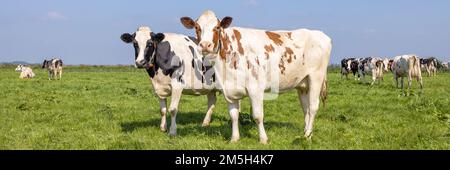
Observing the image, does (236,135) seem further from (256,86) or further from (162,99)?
(162,99)

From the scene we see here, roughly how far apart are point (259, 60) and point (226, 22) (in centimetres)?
90

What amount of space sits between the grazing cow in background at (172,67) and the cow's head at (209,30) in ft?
6.03

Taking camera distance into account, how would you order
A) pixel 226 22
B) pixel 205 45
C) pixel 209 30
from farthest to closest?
pixel 226 22 < pixel 209 30 < pixel 205 45

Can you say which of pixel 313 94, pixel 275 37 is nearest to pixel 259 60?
pixel 275 37

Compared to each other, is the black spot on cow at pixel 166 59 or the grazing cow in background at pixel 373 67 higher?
the black spot on cow at pixel 166 59

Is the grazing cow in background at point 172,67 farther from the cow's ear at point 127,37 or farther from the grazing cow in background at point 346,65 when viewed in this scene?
the grazing cow in background at point 346,65

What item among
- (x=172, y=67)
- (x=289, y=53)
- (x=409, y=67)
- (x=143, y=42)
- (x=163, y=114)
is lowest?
(x=163, y=114)

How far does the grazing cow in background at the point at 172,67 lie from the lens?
1017 cm

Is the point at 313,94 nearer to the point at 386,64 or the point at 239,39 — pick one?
the point at 239,39

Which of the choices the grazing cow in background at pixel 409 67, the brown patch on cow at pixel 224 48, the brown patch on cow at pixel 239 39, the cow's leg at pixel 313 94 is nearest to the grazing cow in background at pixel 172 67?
the brown patch on cow at pixel 239 39

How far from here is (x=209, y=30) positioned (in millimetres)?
8188

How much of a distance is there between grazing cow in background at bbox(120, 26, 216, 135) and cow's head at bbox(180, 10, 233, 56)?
184 cm

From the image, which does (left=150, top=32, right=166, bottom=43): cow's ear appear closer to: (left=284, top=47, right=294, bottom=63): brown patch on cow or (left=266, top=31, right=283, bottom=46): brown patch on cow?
(left=266, top=31, right=283, bottom=46): brown patch on cow
